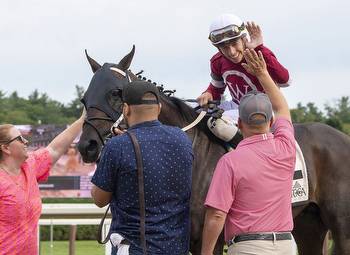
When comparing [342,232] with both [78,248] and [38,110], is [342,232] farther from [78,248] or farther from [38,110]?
[38,110]

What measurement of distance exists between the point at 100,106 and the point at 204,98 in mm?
977

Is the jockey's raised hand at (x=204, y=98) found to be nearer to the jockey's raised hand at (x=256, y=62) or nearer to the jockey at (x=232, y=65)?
the jockey at (x=232, y=65)

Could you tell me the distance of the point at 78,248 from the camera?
17.4m

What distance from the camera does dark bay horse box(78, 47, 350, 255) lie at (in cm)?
539

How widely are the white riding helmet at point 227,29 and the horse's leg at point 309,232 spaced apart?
1.89 meters

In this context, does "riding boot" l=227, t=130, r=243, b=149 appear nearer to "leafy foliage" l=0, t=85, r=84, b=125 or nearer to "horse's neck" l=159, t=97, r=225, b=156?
"horse's neck" l=159, t=97, r=225, b=156

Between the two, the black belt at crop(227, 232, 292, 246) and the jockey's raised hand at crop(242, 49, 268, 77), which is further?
the jockey's raised hand at crop(242, 49, 268, 77)

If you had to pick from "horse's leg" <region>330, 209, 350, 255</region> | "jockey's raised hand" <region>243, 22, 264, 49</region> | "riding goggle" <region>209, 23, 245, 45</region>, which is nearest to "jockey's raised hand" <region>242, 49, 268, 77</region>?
"jockey's raised hand" <region>243, 22, 264, 49</region>

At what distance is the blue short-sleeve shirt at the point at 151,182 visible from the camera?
4121mm

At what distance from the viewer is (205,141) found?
5773 mm

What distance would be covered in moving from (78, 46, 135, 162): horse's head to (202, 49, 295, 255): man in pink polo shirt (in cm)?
130

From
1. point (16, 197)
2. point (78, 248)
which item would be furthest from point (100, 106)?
point (78, 248)

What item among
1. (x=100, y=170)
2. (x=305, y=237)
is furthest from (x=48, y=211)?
(x=100, y=170)

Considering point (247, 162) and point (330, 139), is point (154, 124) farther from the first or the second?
point (330, 139)
